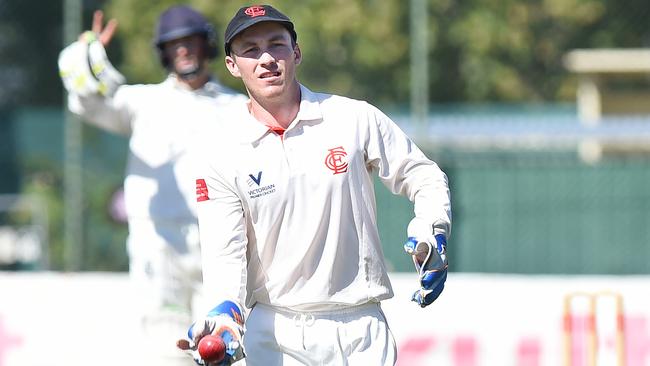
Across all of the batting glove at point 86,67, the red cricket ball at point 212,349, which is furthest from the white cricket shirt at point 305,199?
the batting glove at point 86,67

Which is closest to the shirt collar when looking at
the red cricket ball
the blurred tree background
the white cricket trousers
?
the white cricket trousers

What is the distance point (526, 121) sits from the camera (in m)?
15.4

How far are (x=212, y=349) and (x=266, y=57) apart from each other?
41.0 inches

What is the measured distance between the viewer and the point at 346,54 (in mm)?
16875

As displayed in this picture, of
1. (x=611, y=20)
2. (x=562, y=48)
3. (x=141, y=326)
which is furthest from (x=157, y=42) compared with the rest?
(x=562, y=48)

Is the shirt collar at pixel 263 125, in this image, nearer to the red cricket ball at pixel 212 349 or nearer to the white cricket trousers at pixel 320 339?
the white cricket trousers at pixel 320 339

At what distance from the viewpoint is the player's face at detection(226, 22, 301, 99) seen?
4965 millimetres

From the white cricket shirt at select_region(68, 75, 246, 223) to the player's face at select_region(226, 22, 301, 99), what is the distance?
9.11ft

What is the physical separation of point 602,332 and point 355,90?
727cm

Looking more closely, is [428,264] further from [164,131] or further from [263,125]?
[164,131]

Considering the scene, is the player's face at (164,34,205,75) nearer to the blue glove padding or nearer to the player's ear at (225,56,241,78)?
the player's ear at (225,56,241,78)

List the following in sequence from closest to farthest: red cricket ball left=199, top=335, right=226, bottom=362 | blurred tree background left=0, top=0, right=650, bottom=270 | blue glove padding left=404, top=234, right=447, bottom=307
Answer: red cricket ball left=199, top=335, right=226, bottom=362
blue glove padding left=404, top=234, right=447, bottom=307
blurred tree background left=0, top=0, right=650, bottom=270

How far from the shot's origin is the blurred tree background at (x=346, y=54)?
14.6 m

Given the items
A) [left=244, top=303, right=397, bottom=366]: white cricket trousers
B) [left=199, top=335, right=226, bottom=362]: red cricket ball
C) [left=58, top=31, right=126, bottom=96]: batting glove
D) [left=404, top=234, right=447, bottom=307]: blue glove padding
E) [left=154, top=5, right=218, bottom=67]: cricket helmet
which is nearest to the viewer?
[left=199, top=335, right=226, bottom=362]: red cricket ball
